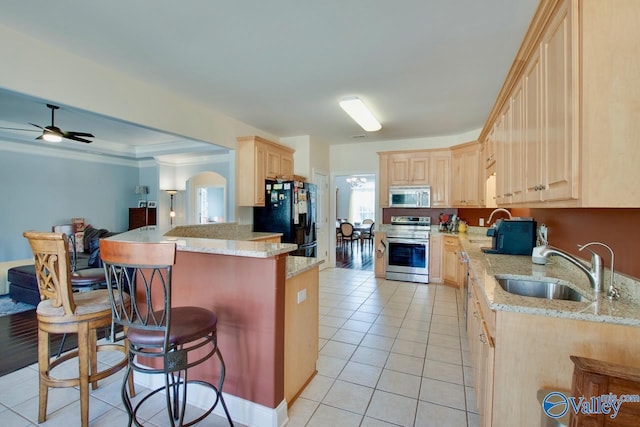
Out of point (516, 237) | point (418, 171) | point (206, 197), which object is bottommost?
point (516, 237)

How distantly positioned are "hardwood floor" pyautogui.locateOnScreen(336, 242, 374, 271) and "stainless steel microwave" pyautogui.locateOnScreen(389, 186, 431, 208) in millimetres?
1613

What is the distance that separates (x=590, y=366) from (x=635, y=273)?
0.80 metres

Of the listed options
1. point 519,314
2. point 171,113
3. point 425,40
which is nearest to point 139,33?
point 171,113

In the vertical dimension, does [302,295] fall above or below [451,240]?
below

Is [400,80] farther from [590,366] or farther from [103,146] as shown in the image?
→ [103,146]

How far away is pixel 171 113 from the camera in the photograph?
344cm

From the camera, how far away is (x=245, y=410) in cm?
181

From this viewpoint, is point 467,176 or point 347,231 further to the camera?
point 347,231

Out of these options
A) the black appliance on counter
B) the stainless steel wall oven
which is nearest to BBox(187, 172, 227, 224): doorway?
the stainless steel wall oven

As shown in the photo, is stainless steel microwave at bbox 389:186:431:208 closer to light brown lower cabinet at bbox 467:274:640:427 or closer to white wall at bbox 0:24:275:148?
white wall at bbox 0:24:275:148

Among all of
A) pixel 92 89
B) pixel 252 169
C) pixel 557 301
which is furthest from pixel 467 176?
pixel 92 89

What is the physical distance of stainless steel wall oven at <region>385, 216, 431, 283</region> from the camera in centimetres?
511

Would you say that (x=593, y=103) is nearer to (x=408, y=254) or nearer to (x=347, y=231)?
(x=408, y=254)

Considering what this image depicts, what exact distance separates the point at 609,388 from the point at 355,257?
22.3 feet
